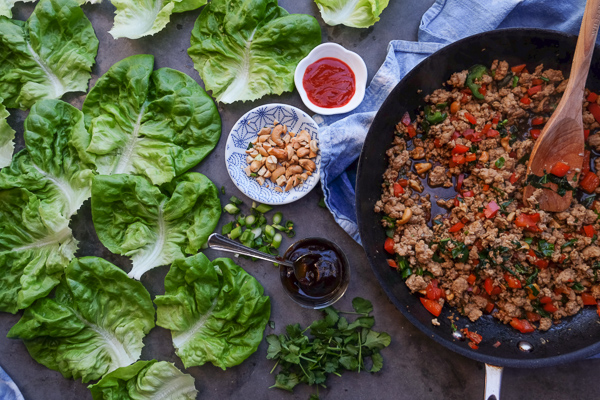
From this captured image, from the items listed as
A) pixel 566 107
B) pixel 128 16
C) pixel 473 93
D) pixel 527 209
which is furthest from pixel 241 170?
pixel 566 107

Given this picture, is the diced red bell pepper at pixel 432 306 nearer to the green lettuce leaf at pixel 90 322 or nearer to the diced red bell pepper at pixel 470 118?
the diced red bell pepper at pixel 470 118

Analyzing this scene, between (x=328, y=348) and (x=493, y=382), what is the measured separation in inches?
48.6

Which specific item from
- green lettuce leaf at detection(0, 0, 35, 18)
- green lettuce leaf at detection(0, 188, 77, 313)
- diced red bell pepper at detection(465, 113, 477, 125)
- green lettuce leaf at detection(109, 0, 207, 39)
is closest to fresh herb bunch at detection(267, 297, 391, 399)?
diced red bell pepper at detection(465, 113, 477, 125)

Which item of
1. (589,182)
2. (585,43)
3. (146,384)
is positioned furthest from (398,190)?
(146,384)

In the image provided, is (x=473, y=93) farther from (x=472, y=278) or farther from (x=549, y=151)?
(x=472, y=278)

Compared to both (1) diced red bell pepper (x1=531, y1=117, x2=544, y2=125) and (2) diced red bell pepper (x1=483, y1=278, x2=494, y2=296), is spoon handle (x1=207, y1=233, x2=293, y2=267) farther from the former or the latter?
(1) diced red bell pepper (x1=531, y1=117, x2=544, y2=125)

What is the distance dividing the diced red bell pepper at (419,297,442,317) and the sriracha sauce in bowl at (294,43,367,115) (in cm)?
167

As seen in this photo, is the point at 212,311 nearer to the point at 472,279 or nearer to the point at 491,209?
the point at 472,279

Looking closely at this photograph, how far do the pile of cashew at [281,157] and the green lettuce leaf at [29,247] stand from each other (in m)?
1.70

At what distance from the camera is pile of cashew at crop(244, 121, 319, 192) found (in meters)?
3.40

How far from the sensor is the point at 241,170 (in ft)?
11.4

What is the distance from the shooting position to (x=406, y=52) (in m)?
3.45

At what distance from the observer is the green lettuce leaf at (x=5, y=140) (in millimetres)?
3633

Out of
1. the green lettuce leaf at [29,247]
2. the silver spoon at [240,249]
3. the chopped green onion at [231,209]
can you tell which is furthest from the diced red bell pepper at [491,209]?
the green lettuce leaf at [29,247]
